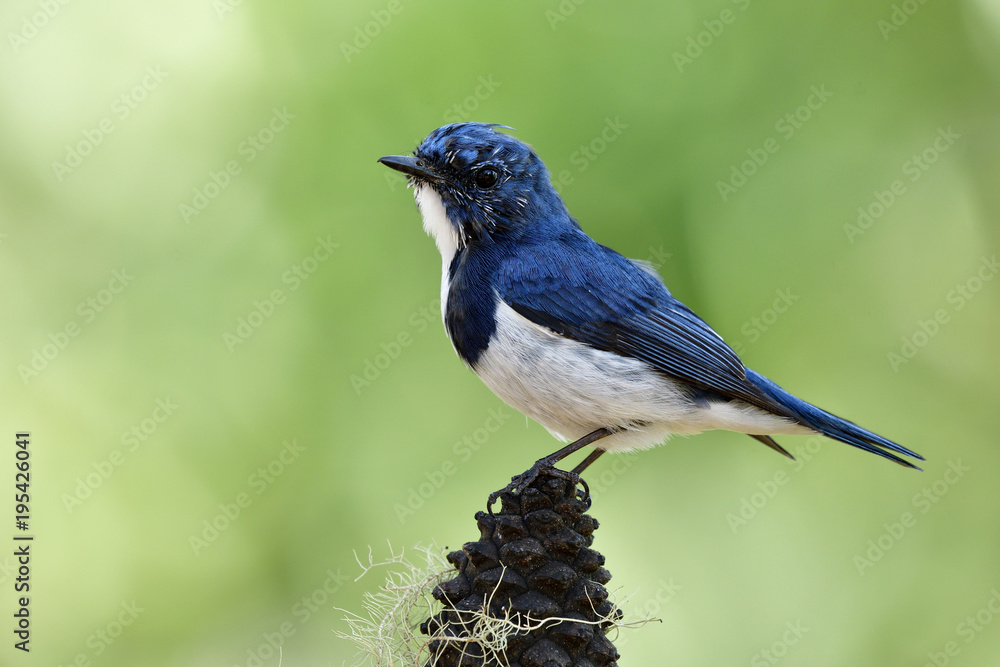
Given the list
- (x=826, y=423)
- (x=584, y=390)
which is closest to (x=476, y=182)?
(x=584, y=390)

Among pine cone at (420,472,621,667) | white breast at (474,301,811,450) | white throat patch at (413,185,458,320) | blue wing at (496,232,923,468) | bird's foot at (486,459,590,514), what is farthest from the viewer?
white throat patch at (413,185,458,320)

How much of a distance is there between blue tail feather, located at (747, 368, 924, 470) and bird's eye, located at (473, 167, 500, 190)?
1.15 meters

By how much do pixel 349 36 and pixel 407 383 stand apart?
5.71 ft

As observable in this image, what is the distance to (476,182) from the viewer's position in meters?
2.96

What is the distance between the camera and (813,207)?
4090 mm

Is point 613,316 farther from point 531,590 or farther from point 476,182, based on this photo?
point 531,590

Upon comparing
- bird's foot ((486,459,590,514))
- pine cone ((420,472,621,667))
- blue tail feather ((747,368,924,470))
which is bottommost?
pine cone ((420,472,621,667))

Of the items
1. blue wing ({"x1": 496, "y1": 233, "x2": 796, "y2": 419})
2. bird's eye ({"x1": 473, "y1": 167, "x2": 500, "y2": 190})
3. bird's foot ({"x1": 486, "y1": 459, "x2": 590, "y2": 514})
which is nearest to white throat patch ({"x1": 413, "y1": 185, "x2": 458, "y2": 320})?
bird's eye ({"x1": 473, "y1": 167, "x2": 500, "y2": 190})

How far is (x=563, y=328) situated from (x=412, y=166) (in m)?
A: 0.76

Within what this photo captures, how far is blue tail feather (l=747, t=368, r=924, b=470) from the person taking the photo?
9.36 ft

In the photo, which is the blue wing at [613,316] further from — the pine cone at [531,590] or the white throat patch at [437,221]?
the pine cone at [531,590]

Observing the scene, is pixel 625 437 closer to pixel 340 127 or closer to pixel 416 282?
pixel 416 282

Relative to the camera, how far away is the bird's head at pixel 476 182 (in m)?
2.92

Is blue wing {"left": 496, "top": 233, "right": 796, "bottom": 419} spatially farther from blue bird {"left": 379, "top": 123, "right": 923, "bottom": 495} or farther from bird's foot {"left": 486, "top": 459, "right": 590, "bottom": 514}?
bird's foot {"left": 486, "top": 459, "right": 590, "bottom": 514}
